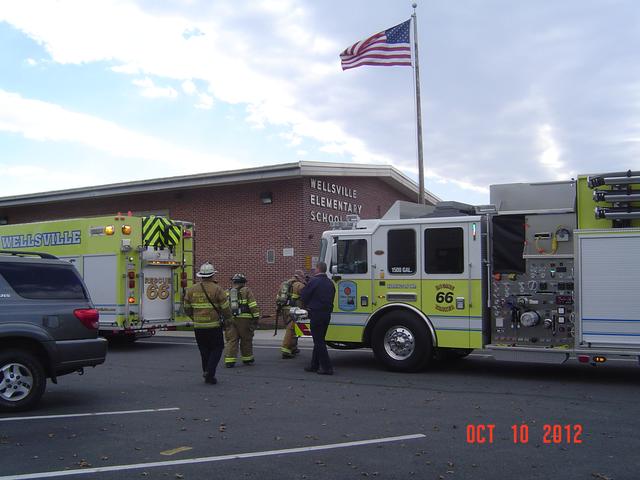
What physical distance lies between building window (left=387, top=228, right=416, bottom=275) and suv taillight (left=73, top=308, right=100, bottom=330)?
4.90m

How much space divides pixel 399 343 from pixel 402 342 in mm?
60

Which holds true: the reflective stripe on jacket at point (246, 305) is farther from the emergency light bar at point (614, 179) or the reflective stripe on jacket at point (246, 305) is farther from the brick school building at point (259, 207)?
the brick school building at point (259, 207)

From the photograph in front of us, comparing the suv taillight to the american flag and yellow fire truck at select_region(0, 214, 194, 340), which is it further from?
the american flag

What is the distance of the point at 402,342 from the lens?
35.2ft

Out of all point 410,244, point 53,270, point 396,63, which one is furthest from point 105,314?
point 396,63

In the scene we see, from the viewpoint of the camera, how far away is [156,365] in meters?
12.1

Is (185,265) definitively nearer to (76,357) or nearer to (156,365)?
(156,365)

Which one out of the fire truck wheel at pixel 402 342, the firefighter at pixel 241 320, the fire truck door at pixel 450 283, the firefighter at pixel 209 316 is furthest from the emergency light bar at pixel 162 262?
the fire truck door at pixel 450 283

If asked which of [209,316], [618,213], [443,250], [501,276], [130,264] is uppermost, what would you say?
[618,213]

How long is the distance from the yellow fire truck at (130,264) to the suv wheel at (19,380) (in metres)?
6.44

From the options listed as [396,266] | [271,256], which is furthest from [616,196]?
[271,256]

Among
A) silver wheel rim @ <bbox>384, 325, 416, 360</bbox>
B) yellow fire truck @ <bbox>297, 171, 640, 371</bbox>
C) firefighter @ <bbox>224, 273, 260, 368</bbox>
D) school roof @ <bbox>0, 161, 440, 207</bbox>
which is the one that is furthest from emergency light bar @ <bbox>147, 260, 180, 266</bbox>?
silver wheel rim @ <bbox>384, 325, 416, 360</bbox>
